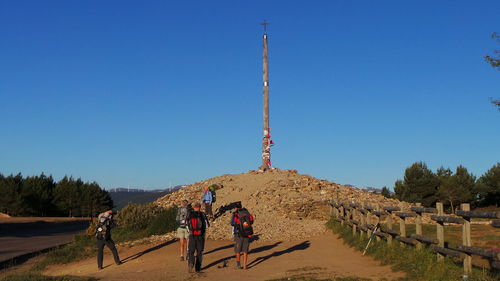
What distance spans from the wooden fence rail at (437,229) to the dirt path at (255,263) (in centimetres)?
92

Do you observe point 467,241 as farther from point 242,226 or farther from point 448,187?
point 448,187

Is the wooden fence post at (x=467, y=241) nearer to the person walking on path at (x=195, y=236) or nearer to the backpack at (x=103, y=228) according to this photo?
the person walking on path at (x=195, y=236)

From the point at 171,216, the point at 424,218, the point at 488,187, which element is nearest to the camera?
the point at 171,216

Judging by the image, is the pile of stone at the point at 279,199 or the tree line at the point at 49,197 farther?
the tree line at the point at 49,197

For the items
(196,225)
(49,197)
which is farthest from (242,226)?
(49,197)

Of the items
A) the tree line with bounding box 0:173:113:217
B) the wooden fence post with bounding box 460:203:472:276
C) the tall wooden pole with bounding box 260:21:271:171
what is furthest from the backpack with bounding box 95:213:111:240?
the tree line with bounding box 0:173:113:217

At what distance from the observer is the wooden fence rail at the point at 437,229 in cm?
927

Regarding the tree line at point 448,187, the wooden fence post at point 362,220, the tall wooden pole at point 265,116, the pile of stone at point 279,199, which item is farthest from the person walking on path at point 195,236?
the tree line at point 448,187

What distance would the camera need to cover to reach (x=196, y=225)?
44.3 ft

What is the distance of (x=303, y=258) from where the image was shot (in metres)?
15.8

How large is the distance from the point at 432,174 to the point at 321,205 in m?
34.0

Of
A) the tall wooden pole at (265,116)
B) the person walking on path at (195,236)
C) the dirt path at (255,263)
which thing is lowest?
the dirt path at (255,263)

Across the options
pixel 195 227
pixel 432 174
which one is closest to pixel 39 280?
pixel 195 227

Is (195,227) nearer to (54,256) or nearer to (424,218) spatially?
(54,256)
